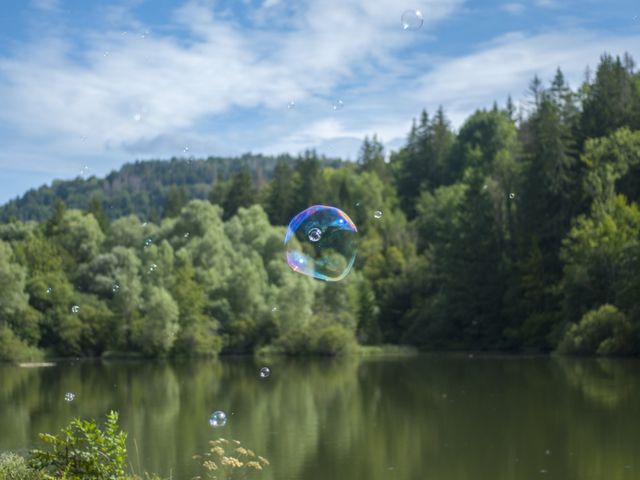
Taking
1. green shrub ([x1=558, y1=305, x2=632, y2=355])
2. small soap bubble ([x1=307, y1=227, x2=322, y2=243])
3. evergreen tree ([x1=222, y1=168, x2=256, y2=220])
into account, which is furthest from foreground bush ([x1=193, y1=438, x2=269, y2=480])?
evergreen tree ([x1=222, y1=168, x2=256, y2=220])

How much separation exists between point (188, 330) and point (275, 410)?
27432 mm

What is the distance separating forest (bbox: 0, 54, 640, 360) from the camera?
5128 centimetres

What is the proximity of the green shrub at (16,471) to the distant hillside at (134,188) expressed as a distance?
202 feet

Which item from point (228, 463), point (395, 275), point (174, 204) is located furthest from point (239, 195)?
point (228, 463)

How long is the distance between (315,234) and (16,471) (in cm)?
711

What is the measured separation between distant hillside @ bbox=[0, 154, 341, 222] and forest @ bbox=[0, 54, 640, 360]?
12.1m

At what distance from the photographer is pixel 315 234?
15.7 m

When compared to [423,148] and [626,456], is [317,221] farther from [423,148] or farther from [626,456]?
[423,148]

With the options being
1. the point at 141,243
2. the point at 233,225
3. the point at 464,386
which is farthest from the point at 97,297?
the point at 464,386

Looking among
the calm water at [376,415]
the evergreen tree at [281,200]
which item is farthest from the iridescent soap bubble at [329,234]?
the evergreen tree at [281,200]

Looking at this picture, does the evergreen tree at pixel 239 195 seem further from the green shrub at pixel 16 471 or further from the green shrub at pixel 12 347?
the green shrub at pixel 16 471

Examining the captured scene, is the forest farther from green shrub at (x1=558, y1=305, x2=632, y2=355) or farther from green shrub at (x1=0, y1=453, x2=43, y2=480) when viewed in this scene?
green shrub at (x1=0, y1=453, x2=43, y2=480)

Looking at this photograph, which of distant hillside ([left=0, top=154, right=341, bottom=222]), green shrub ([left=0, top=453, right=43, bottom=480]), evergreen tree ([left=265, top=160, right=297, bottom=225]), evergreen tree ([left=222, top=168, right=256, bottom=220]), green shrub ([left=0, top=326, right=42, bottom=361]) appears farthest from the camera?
distant hillside ([left=0, top=154, right=341, bottom=222])

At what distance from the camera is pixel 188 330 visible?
55.9 metres
